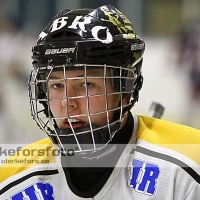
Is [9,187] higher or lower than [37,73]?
lower

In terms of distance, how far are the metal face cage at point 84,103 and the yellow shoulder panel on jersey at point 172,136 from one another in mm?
100

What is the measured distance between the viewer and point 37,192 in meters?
1.38

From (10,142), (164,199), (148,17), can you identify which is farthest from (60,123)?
(148,17)

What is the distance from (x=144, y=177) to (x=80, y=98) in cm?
26

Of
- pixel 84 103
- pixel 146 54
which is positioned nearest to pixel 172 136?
pixel 84 103

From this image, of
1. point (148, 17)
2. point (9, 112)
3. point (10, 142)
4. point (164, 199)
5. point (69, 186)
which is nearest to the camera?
point (164, 199)

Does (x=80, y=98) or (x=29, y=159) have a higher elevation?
(x=80, y=98)

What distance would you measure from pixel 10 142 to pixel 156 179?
1.63 m

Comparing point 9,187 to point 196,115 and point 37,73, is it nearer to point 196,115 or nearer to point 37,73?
point 37,73

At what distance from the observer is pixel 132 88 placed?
1364 mm

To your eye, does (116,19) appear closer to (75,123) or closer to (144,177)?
(75,123)

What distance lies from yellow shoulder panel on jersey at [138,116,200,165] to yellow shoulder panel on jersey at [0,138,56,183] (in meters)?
0.28

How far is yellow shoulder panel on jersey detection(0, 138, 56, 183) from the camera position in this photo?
1.45 m

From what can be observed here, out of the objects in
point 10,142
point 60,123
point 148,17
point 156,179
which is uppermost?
point 60,123
